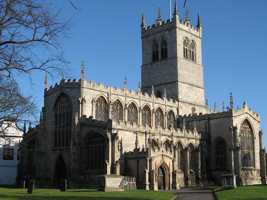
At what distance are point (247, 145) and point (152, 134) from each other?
680 inches

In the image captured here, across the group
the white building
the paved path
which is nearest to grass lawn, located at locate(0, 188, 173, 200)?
the paved path

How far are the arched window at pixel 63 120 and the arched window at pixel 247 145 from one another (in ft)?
83.8

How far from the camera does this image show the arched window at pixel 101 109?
57.3 m

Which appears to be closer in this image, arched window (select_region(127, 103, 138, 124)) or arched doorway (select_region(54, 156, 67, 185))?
arched doorway (select_region(54, 156, 67, 185))

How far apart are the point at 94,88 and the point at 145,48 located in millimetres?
25561

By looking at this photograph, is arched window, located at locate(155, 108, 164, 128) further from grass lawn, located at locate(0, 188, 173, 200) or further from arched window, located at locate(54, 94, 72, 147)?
grass lawn, located at locate(0, 188, 173, 200)

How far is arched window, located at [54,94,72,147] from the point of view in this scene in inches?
2210

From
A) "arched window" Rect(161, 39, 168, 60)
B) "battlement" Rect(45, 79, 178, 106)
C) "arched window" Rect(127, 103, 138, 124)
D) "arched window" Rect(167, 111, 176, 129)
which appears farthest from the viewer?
"arched window" Rect(161, 39, 168, 60)

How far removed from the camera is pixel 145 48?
80250mm

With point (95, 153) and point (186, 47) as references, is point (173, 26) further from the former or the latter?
point (95, 153)

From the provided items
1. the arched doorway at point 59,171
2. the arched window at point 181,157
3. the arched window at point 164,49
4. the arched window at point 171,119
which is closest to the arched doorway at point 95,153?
the arched doorway at point 59,171

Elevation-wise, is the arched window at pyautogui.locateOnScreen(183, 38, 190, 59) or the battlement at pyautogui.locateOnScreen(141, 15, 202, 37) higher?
the battlement at pyautogui.locateOnScreen(141, 15, 202, 37)

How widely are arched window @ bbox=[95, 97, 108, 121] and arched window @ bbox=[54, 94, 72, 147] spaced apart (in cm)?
347

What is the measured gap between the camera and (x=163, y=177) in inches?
2019
